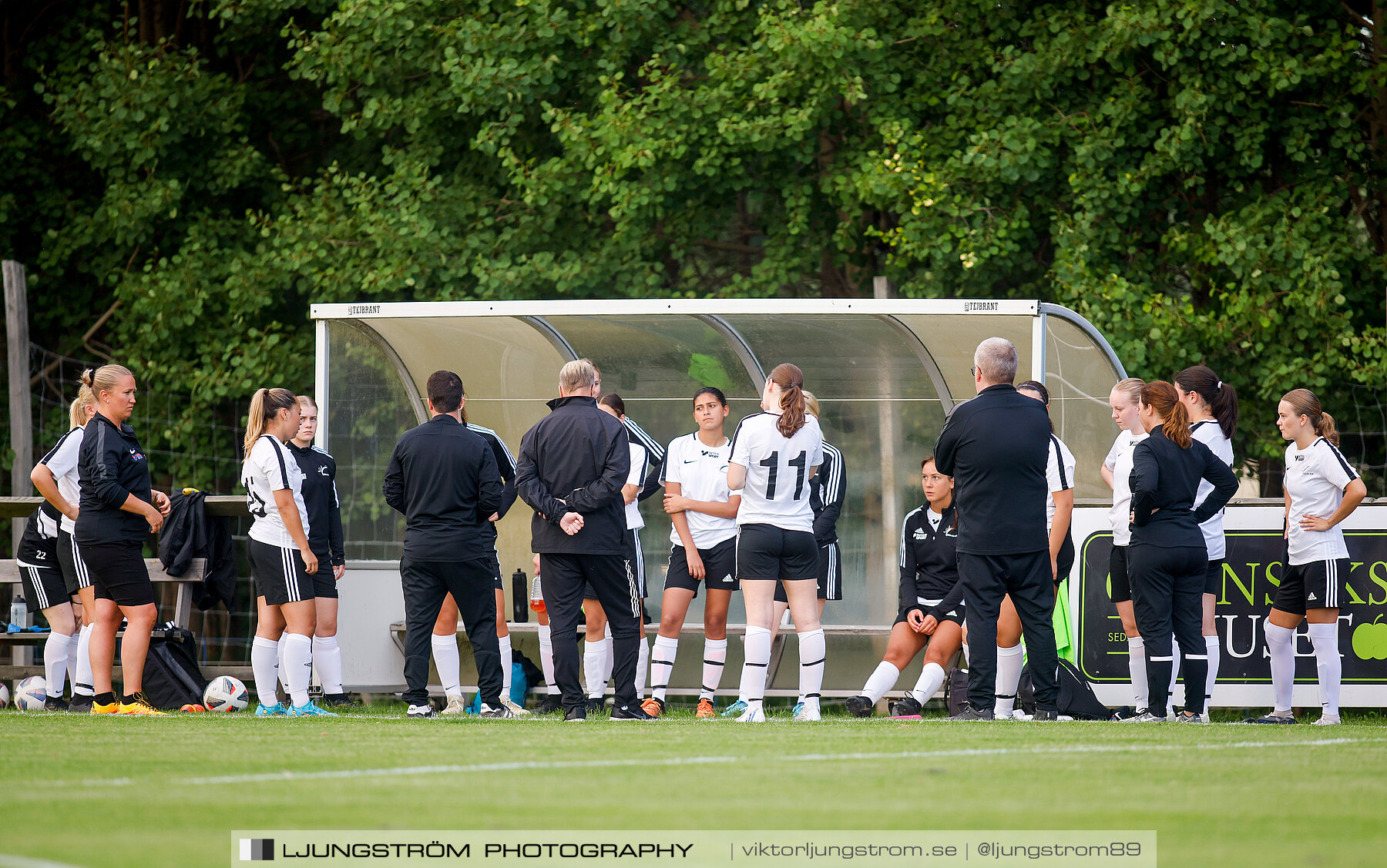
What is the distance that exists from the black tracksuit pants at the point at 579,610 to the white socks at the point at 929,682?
1484 millimetres

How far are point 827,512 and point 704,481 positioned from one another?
2.30 feet

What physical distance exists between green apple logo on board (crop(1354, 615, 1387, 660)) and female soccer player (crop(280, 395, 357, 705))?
5840mm

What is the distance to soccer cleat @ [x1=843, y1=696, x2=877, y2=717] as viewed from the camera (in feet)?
24.4

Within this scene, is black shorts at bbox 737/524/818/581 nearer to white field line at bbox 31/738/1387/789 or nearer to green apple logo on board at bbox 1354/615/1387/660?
white field line at bbox 31/738/1387/789

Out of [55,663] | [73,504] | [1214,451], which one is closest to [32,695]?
[55,663]

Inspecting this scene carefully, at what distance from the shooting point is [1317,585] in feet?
23.8

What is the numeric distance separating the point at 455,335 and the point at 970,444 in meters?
4.40

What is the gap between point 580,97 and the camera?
12.6 metres

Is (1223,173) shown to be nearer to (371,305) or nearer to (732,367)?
(732,367)

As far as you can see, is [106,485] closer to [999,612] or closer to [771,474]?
[771,474]

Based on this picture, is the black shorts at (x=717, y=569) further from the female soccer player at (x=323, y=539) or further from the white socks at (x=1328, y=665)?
the white socks at (x=1328, y=665)

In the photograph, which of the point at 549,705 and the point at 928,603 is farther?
the point at 549,705

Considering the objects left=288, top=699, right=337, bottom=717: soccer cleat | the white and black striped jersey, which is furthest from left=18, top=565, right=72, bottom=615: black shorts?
the white and black striped jersey

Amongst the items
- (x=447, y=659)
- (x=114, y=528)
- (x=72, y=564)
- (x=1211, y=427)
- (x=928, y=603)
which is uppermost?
(x=1211, y=427)
